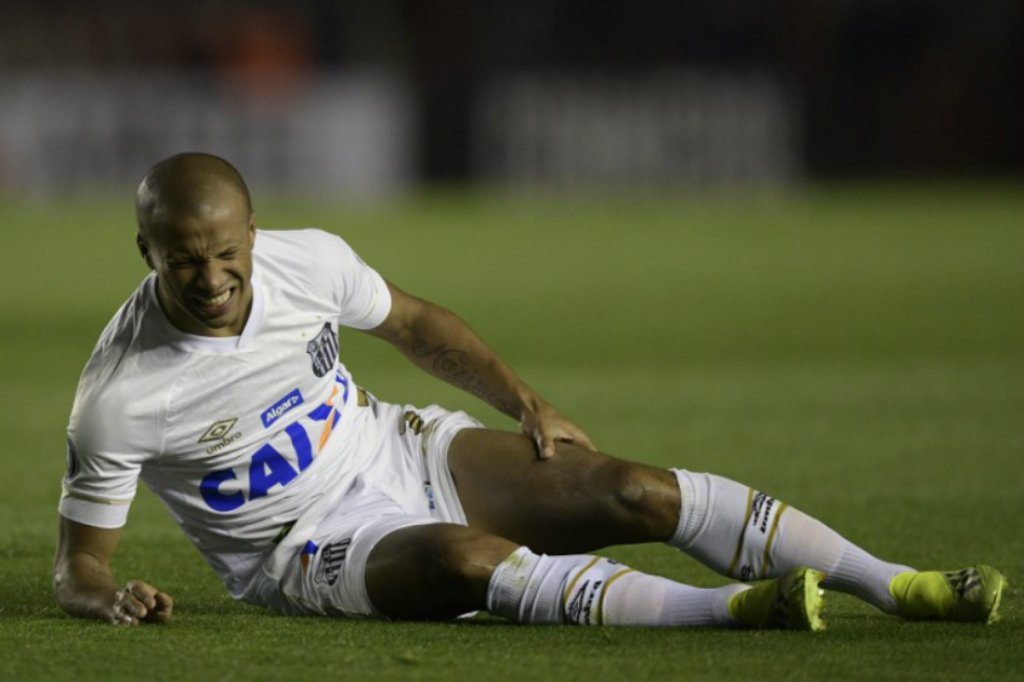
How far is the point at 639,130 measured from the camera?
27.0m

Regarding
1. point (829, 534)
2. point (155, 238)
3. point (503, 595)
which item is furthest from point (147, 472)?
point (829, 534)

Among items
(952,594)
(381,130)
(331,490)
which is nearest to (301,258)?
(331,490)

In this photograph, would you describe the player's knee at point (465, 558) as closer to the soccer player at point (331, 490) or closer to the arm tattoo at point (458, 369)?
the soccer player at point (331, 490)

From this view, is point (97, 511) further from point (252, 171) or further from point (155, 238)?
point (252, 171)

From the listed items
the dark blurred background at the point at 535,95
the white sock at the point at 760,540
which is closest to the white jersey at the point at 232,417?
the white sock at the point at 760,540

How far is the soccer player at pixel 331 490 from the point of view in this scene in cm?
439

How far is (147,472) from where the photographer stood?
4.70 metres

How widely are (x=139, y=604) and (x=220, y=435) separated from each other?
1.58 feet

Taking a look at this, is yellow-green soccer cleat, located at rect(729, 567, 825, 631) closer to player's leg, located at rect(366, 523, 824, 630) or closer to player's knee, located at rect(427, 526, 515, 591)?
player's leg, located at rect(366, 523, 824, 630)

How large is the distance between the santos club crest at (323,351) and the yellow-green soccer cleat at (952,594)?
1576 millimetres

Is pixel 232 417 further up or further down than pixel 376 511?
further up

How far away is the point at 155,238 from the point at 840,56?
23822 millimetres

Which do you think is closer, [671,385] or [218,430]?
[218,430]

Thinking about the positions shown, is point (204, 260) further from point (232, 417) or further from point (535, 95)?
point (535, 95)
